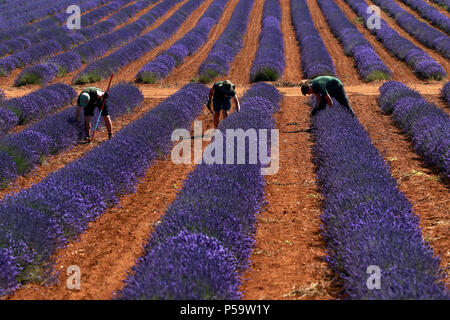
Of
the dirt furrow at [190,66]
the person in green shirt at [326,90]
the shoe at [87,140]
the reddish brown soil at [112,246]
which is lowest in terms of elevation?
the reddish brown soil at [112,246]

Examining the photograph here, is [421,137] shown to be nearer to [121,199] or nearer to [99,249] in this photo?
[121,199]

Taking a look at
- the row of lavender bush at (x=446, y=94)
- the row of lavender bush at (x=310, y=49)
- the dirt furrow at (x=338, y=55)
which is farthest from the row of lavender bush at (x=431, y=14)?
the row of lavender bush at (x=446, y=94)

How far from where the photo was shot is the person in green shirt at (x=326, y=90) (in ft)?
29.2

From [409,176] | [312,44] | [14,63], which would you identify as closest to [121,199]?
[409,176]

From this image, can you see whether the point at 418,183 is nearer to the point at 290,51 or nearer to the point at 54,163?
the point at 54,163

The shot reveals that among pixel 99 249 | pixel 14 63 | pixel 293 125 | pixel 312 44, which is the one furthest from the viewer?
pixel 312 44

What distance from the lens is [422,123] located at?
333 inches

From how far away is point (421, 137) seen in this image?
7.90 meters

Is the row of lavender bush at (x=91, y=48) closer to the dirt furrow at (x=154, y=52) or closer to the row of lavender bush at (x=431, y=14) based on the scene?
the dirt furrow at (x=154, y=52)

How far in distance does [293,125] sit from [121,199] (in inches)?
196

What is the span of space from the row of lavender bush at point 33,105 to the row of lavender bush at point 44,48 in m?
5.94

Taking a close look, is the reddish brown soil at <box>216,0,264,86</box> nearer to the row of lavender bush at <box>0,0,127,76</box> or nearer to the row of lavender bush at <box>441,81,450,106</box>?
the row of lavender bush at <box>441,81,450,106</box>

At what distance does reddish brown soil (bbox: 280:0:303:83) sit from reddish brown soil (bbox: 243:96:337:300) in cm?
918

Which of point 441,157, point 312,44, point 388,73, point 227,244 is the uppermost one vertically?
point 312,44
